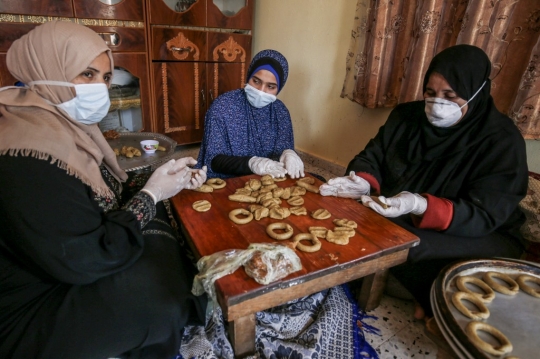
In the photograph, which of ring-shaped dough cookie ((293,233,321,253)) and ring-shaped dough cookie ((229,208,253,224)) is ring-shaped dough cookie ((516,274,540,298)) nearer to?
ring-shaped dough cookie ((293,233,321,253))

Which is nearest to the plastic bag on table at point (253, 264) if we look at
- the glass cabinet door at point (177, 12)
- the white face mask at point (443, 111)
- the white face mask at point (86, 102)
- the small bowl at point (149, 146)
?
the white face mask at point (86, 102)

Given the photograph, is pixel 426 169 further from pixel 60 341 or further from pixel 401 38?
pixel 60 341

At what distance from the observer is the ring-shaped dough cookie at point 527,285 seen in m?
0.99

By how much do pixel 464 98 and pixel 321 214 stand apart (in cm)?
87

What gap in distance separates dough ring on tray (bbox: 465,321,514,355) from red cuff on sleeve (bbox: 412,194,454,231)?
1.88 feet

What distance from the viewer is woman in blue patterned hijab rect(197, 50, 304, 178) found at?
1.87 metres

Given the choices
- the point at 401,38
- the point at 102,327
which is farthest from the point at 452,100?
the point at 102,327

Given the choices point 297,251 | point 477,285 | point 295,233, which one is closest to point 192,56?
point 295,233

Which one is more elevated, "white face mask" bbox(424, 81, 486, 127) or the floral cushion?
"white face mask" bbox(424, 81, 486, 127)

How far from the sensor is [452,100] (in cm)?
146

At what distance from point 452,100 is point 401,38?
103 cm

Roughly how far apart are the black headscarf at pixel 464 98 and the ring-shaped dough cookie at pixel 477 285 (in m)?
0.71

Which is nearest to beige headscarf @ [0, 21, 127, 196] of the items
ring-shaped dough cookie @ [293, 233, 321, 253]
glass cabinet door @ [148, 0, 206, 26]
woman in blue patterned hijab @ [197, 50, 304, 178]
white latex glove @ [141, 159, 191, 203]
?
white latex glove @ [141, 159, 191, 203]

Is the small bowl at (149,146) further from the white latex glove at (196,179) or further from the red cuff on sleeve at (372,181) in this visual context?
the red cuff on sleeve at (372,181)
